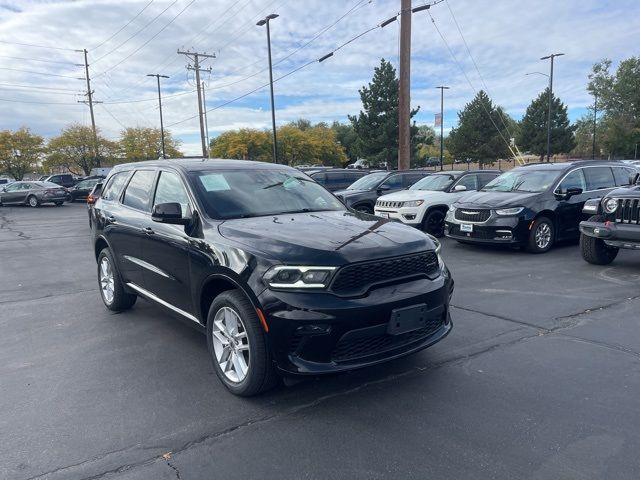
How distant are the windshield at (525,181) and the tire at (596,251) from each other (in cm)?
185

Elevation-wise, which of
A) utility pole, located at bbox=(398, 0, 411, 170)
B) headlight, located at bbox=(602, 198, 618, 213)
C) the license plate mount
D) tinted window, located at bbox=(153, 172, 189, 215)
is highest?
utility pole, located at bbox=(398, 0, 411, 170)

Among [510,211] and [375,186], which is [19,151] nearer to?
[375,186]

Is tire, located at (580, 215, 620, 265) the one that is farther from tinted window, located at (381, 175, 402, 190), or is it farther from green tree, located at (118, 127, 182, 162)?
green tree, located at (118, 127, 182, 162)

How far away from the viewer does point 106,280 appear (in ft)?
19.7

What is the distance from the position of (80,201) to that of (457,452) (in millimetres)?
33337

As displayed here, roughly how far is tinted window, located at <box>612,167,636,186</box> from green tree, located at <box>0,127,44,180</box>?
5402 centimetres

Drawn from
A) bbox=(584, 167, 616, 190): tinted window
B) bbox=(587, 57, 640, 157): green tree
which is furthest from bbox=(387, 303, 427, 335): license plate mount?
bbox=(587, 57, 640, 157): green tree

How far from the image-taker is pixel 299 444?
2990 mm

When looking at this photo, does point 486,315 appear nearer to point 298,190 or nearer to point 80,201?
point 298,190

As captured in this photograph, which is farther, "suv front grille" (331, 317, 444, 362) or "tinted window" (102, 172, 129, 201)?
"tinted window" (102, 172, 129, 201)

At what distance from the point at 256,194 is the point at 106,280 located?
2702 mm

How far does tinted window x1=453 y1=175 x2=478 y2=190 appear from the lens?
12.3 metres

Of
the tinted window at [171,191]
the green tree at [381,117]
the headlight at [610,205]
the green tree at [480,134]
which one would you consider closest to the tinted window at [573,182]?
the headlight at [610,205]

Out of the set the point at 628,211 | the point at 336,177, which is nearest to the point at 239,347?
the point at 628,211
